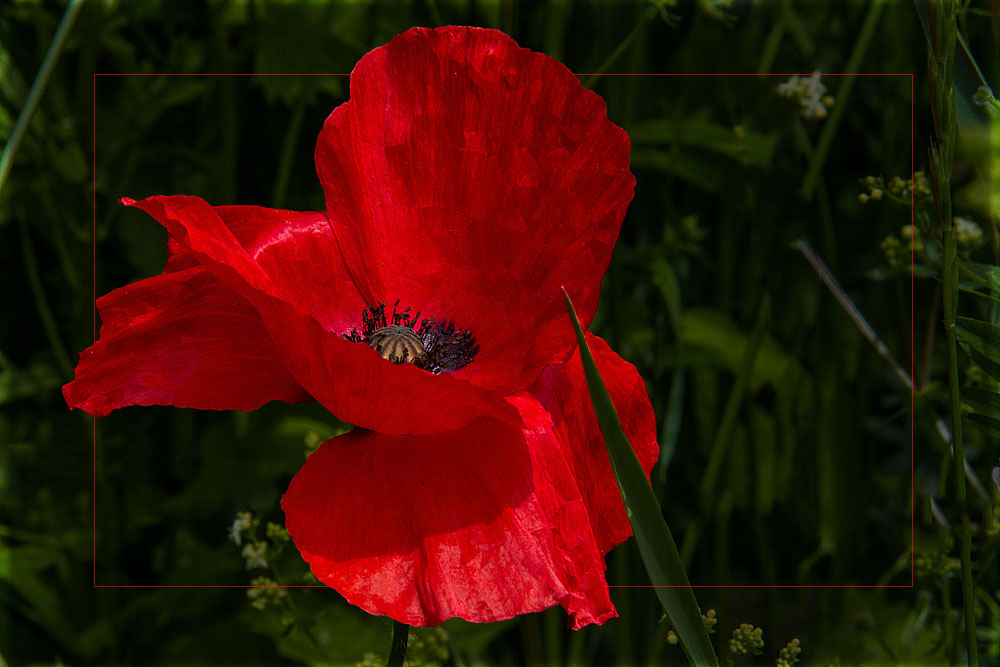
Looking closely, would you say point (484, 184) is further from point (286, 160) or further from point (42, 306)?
point (42, 306)

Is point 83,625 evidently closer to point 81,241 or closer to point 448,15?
point 81,241

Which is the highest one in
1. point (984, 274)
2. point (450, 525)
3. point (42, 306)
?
point (984, 274)

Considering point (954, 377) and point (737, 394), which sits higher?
point (954, 377)

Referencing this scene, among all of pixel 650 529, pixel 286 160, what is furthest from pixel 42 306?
pixel 650 529

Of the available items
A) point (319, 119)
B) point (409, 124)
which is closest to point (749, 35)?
point (319, 119)

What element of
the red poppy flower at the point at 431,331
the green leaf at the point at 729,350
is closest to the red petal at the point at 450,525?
the red poppy flower at the point at 431,331

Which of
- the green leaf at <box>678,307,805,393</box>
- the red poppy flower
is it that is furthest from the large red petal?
the green leaf at <box>678,307,805,393</box>
